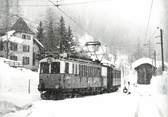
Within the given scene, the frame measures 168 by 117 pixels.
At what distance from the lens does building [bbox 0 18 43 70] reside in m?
44.4

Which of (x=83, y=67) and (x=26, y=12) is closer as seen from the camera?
(x=83, y=67)

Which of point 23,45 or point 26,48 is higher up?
point 23,45

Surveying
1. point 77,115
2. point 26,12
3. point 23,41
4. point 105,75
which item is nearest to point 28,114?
point 77,115

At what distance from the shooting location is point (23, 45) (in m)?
46.9

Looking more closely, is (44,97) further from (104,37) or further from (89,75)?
(104,37)

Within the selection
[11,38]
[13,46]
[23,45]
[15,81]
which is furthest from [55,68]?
[23,45]

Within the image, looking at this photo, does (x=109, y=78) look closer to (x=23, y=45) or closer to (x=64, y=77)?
(x=64, y=77)

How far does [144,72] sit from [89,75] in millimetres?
34964

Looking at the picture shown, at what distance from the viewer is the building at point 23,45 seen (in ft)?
146

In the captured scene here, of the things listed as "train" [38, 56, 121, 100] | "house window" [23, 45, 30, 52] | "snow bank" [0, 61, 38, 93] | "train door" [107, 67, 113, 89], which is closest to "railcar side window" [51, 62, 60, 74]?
"train" [38, 56, 121, 100]

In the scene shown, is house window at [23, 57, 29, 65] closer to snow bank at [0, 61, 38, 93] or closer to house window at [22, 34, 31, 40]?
house window at [22, 34, 31, 40]

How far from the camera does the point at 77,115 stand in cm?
1102

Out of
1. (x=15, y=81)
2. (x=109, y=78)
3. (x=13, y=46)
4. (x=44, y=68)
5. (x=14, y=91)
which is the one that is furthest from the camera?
(x=13, y=46)

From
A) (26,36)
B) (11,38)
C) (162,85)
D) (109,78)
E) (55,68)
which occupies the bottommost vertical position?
(162,85)
